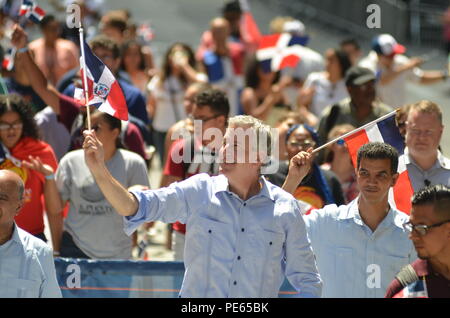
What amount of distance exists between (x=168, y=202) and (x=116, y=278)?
2022mm

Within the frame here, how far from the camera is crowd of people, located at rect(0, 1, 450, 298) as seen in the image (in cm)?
575

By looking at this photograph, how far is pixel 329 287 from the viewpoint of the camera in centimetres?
673

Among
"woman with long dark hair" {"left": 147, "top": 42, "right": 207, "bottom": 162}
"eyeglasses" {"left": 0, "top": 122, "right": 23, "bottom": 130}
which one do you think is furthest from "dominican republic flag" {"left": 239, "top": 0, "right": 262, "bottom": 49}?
"eyeglasses" {"left": 0, "top": 122, "right": 23, "bottom": 130}

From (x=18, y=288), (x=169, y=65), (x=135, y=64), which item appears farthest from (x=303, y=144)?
(x=135, y=64)

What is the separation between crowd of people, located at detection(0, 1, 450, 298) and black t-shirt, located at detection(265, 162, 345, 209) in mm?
11

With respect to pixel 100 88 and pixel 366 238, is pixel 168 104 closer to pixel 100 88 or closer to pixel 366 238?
pixel 100 88

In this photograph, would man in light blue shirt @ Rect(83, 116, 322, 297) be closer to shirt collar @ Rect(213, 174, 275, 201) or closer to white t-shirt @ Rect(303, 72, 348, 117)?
shirt collar @ Rect(213, 174, 275, 201)

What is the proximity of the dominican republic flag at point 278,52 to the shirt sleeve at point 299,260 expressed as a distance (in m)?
7.83

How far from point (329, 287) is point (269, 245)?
109cm

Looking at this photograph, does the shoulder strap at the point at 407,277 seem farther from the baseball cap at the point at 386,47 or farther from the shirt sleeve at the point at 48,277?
the baseball cap at the point at 386,47

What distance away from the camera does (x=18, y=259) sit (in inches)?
237
